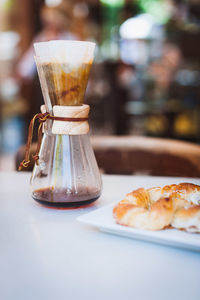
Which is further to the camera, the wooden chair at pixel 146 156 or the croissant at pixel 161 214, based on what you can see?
the wooden chair at pixel 146 156

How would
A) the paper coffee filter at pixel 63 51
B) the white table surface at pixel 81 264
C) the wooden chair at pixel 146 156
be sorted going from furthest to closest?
1. the wooden chair at pixel 146 156
2. the paper coffee filter at pixel 63 51
3. the white table surface at pixel 81 264

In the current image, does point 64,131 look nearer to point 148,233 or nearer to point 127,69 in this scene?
point 148,233

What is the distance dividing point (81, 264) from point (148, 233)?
0.10 metres

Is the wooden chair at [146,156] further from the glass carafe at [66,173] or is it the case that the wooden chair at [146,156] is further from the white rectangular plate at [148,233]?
the white rectangular plate at [148,233]

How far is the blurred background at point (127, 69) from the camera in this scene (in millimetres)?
3564

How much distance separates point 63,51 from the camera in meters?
0.61

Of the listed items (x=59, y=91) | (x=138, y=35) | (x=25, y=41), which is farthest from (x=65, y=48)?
(x=25, y=41)

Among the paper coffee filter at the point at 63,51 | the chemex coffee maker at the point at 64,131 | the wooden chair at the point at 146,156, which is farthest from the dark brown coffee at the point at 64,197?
the wooden chair at the point at 146,156

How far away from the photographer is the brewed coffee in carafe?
2.00ft

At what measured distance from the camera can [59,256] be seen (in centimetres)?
46

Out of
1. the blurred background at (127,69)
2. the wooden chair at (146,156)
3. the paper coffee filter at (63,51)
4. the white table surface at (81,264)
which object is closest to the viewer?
the white table surface at (81,264)

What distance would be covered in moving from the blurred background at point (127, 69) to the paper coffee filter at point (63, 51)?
2.80m

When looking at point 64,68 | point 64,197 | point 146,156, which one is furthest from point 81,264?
point 146,156

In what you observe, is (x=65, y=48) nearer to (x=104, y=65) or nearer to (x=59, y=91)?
(x=59, y=91)
